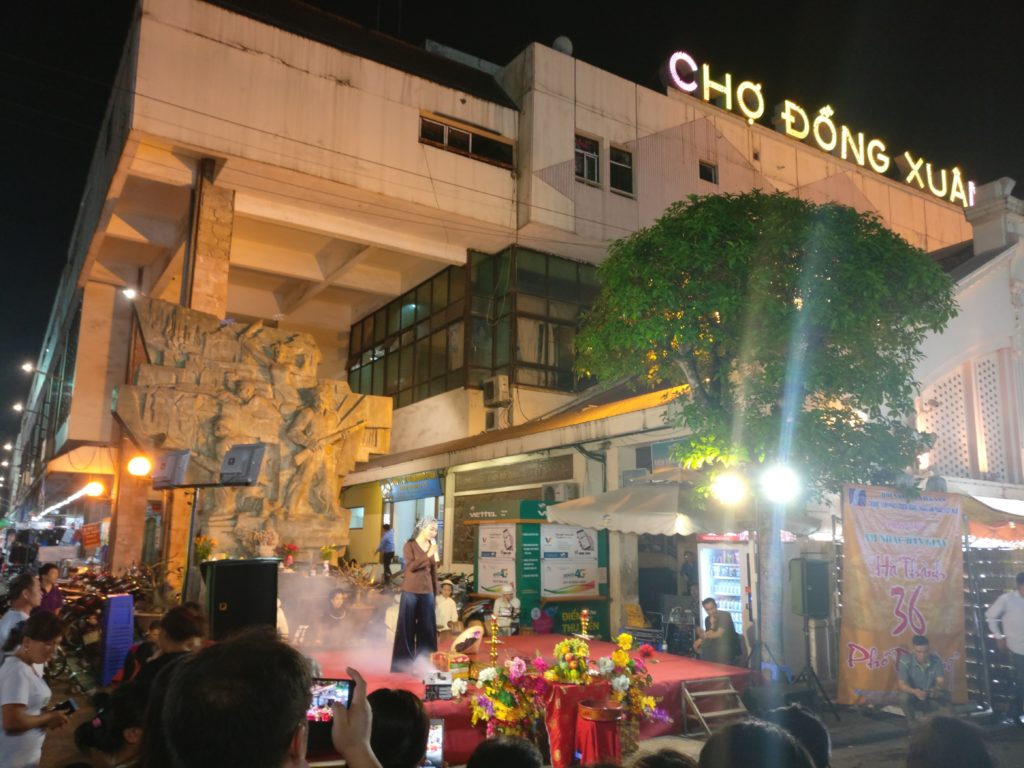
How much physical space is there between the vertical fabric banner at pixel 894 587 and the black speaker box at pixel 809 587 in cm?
93

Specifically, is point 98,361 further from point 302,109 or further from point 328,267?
point 302,109

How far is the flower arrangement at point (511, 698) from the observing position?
7.05 metres

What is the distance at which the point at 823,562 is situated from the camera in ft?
32.4

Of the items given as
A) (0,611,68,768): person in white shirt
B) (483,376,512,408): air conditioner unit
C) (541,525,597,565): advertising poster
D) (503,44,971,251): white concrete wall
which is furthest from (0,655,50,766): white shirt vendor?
(503,44,971,251): white concrete wall

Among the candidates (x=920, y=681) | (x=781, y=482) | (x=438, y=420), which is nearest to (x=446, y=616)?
(x=781, y=482)

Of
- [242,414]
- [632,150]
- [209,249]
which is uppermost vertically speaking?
[632,150]

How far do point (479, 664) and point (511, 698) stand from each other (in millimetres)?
1108

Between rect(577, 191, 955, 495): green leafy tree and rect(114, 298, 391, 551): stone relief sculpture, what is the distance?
8.73m

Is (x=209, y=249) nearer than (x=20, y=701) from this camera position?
No

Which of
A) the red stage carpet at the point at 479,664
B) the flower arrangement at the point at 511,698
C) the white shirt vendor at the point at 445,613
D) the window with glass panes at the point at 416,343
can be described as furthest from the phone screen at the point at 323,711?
the window with glass panes at the point at 416,343

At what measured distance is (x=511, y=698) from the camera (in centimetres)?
708

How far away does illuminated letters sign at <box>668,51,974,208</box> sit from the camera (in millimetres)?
23797

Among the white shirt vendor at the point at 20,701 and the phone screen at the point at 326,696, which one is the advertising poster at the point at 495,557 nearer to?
the white shirt vendor at the point at 20,701

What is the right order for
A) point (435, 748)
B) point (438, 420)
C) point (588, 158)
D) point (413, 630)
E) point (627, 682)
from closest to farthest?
point (435, 748) → point (627, 682) → point (413, 630) → point (588, 158) → point (438, 420)
